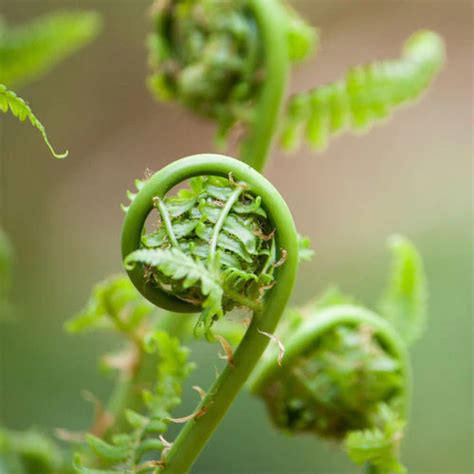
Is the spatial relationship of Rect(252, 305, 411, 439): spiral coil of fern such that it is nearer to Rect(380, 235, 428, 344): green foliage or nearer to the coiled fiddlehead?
Rect(380, 235, 428, 344): green foliage

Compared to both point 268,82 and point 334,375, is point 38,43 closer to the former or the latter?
point 268,82

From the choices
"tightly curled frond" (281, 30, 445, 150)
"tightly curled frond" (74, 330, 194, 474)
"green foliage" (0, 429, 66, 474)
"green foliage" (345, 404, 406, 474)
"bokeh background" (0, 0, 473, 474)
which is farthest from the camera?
"bokeh background" (0, 0, 473, 474)

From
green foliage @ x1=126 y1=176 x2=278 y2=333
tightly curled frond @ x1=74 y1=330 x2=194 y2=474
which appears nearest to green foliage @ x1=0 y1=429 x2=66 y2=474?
tightly curled frond @ x1=74 y1=330 x2=194 y2=474

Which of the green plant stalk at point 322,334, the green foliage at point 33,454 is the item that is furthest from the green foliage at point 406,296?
the green foliage at point 33,454

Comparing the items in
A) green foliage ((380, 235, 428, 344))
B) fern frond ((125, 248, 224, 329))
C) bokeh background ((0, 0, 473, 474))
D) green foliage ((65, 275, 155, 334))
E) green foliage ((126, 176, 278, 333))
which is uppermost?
bokeh background ((0, 0, 473, 474))

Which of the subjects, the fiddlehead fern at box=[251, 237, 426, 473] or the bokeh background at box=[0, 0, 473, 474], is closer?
the fiddlehead fern at box=[251, 237, 426, 473]

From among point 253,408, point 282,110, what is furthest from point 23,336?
point 282,110
